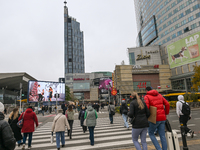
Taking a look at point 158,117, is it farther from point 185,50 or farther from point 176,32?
point 176,32

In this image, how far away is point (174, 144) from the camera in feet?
12.1

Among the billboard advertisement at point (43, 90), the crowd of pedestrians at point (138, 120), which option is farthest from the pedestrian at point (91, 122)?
the billboard advertisement at point (43, 90)

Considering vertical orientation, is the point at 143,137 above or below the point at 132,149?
above

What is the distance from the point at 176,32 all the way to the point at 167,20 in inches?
291

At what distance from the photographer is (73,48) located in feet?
490

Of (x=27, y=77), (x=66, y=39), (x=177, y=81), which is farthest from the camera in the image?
(x=66, y=39)

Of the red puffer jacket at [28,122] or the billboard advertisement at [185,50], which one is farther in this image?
the billboard advertisement at [185,50]

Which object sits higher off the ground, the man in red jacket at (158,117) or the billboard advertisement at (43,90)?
the billboard advertisement at (43,90)

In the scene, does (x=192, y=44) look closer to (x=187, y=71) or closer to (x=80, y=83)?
(x=187, y=71)

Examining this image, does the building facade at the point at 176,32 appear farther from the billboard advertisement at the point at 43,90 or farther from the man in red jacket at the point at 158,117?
the man in red jacket at the point at 158,117

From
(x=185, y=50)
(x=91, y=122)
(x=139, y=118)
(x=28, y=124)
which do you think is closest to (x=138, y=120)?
(x=139, y=118)

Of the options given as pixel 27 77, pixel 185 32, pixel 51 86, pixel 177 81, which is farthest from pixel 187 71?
pixel 27 77

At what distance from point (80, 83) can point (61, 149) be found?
93.2m

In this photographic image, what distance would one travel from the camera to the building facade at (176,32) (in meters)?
44.9
